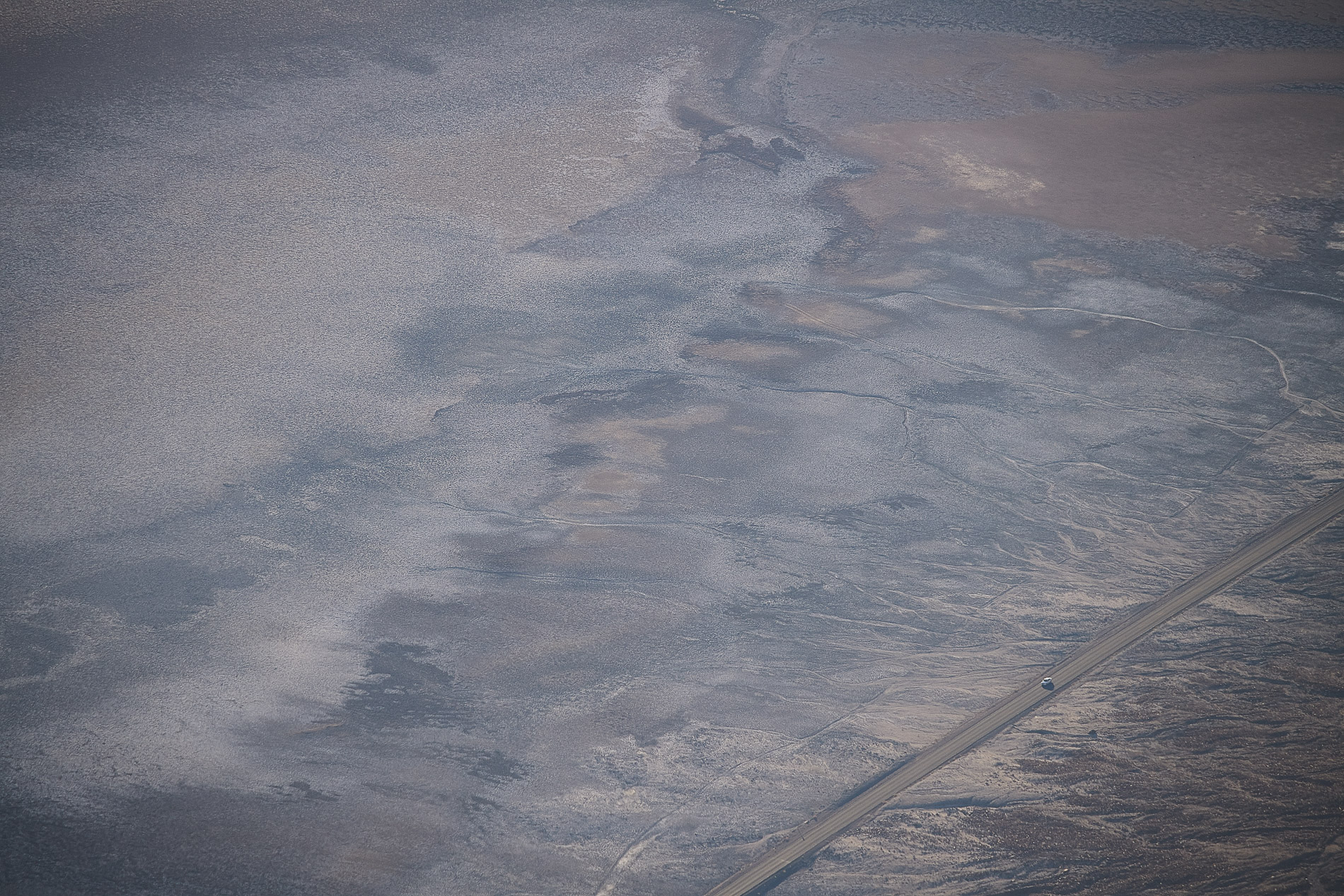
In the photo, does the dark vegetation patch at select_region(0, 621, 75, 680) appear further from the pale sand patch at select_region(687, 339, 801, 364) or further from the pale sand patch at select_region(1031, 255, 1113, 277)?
the pale sand patch at select_region(1031, 255, 1113, 277)

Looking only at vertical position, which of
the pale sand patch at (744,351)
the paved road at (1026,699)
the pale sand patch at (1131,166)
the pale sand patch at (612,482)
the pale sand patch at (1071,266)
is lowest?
the paved road at (1026,699)

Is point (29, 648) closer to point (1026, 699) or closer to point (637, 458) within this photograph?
point (637, 458)

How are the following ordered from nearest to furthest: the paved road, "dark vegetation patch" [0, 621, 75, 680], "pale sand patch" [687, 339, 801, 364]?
the paved road → "dark vegetation patch" [0, 621, 75, 680] → "pale sand patch" [687, 339, 801, 364]

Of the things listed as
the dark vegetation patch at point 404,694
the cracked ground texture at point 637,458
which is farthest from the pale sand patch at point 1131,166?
the dark vegetation patch at point 404,694

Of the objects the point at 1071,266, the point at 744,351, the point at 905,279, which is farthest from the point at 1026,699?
the point at 1071,266

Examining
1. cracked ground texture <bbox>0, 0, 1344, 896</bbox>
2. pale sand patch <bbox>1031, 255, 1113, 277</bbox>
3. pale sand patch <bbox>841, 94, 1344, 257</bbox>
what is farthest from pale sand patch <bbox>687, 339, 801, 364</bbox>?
pale sand patch <bbox>1031, 255, 1113, 277</bbox>

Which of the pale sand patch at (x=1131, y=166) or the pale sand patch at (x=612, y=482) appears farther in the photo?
the pale sand patch at (x=1131, y=166)

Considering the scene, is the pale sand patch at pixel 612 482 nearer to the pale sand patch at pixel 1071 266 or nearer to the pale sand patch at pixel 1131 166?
the pale sand patch at pixel 1131 166

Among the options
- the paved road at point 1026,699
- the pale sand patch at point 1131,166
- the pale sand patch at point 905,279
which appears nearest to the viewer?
the paved road at point 1026,699
